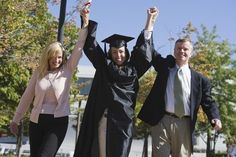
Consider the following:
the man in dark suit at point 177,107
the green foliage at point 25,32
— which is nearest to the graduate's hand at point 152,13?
the man in dark suit at point 177,107

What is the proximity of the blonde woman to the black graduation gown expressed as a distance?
0.25 meters

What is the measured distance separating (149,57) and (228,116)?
2493cm

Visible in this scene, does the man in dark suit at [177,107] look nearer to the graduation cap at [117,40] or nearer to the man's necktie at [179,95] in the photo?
the man's necktie at [179,95]

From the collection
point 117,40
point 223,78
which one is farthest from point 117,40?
point 223,78

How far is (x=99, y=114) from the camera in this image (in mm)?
5168

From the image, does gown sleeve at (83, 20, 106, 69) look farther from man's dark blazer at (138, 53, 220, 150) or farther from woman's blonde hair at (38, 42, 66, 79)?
man's dark blazer at (138, 53, 220, 150)

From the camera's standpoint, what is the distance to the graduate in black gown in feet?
16.8

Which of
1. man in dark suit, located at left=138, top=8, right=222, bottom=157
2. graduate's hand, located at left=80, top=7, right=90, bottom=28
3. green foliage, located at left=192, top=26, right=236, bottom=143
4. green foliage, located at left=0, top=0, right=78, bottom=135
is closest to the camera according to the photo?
man in dark suit, located at left=138, top=8, right=222, bottom=157

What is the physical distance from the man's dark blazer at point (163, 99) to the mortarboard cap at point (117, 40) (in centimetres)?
51

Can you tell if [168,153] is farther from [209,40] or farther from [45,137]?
[209,40]

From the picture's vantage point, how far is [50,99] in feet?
16.9

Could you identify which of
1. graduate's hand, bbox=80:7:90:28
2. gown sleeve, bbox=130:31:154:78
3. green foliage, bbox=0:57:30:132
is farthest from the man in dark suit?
green foliage, bbox=0:57:30:132

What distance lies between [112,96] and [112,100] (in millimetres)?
44

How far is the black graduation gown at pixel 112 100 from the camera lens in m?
5.11
